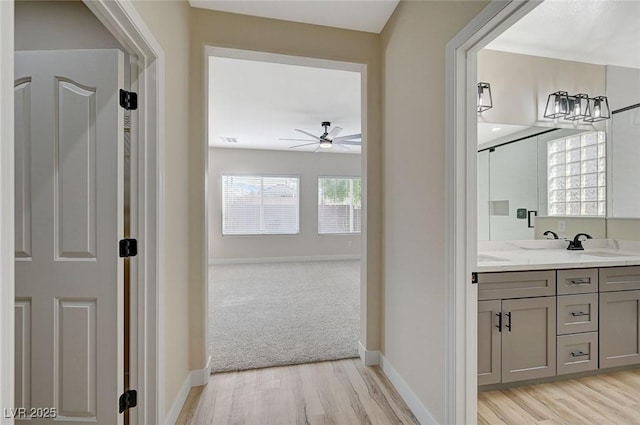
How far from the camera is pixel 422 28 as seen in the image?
1729 millimetres

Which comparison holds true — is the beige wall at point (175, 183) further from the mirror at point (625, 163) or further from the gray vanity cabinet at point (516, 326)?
the mirror at point (625, 163)

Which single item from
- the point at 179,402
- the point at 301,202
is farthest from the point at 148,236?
the point at 301,202

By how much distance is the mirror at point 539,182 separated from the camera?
263 cm

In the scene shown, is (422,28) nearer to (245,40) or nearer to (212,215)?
(245,40)

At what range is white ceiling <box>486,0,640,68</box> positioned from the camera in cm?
186

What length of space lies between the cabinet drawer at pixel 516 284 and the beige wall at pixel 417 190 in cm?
51

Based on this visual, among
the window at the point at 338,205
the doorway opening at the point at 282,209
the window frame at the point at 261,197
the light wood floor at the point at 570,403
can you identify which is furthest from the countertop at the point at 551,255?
the window frame at the point at 261,197

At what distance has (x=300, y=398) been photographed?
1928 millimetres

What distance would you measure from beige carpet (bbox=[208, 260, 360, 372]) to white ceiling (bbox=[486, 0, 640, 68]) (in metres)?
2.91

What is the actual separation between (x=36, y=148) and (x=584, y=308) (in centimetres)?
353

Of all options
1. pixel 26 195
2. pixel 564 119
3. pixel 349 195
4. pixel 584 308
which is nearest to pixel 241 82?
pixel 26 195

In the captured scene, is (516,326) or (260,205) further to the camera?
(260,205)

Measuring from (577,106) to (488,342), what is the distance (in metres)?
2.29

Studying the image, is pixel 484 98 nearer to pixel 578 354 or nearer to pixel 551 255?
pixel 551 255
